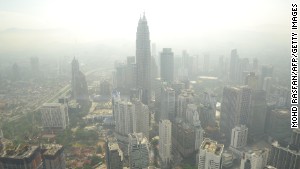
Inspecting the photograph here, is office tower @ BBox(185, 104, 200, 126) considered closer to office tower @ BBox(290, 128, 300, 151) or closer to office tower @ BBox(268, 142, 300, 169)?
office tower @ BBox(268, 142, 300, 169)

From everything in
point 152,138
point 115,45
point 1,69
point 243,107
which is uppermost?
point 115,45

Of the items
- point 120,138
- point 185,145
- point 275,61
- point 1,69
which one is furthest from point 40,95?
→ point 275,61

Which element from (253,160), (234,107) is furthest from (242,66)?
(253,160)

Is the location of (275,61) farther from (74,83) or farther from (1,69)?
(1,69)

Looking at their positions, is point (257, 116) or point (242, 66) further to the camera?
point (242, 66)

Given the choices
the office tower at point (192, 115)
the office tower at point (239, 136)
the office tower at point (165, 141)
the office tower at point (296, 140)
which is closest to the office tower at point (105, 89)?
the office tower at point (192, 115)

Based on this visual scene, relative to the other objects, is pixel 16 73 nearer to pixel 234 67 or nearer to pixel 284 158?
pixel 234 67
